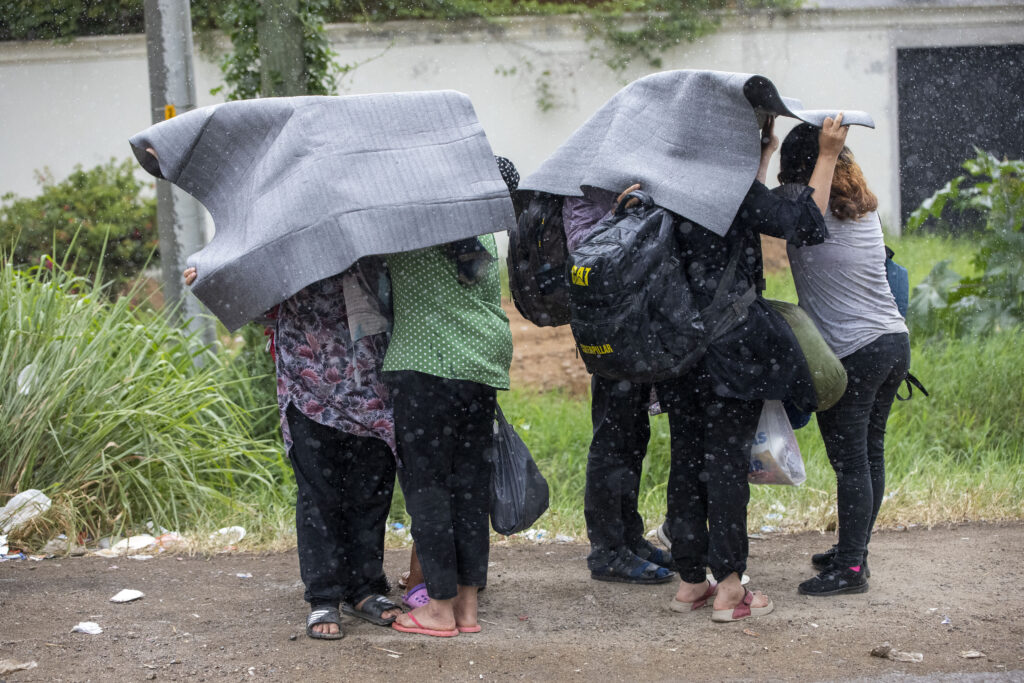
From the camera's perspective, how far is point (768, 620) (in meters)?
3.62

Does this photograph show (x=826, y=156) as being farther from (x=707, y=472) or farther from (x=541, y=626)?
(x=541, y=626)

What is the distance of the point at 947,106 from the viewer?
37.2 ft

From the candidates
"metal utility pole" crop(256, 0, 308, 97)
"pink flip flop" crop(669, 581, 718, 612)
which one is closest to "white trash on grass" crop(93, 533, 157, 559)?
"pink flip flop" crop(669, 581, 718, 612)

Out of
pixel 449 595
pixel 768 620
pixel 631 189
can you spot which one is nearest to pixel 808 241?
pixel 631 189

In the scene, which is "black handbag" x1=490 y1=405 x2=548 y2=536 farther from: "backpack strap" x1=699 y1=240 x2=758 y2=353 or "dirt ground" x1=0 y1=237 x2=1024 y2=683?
"backpack strap" x1=699 y1=240 x2=758 y2=353

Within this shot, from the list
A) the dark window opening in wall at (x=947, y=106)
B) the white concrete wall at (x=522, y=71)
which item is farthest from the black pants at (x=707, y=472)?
the dark window opening in wall at (x=947, y=106)

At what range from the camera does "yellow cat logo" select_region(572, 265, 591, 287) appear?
126 inches

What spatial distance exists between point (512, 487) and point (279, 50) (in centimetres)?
331

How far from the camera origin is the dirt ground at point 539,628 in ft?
10.5

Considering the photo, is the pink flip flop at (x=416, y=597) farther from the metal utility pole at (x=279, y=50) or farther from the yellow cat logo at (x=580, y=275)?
the metal utility pole at (x=279, y=50)

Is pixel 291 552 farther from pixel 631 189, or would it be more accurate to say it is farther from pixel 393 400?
pixel 631 189

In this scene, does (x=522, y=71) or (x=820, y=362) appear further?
(x=522, y=71)

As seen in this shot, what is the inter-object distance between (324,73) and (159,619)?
342cm

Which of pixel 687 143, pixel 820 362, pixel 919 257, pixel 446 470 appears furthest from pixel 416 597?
pixel 919 257
